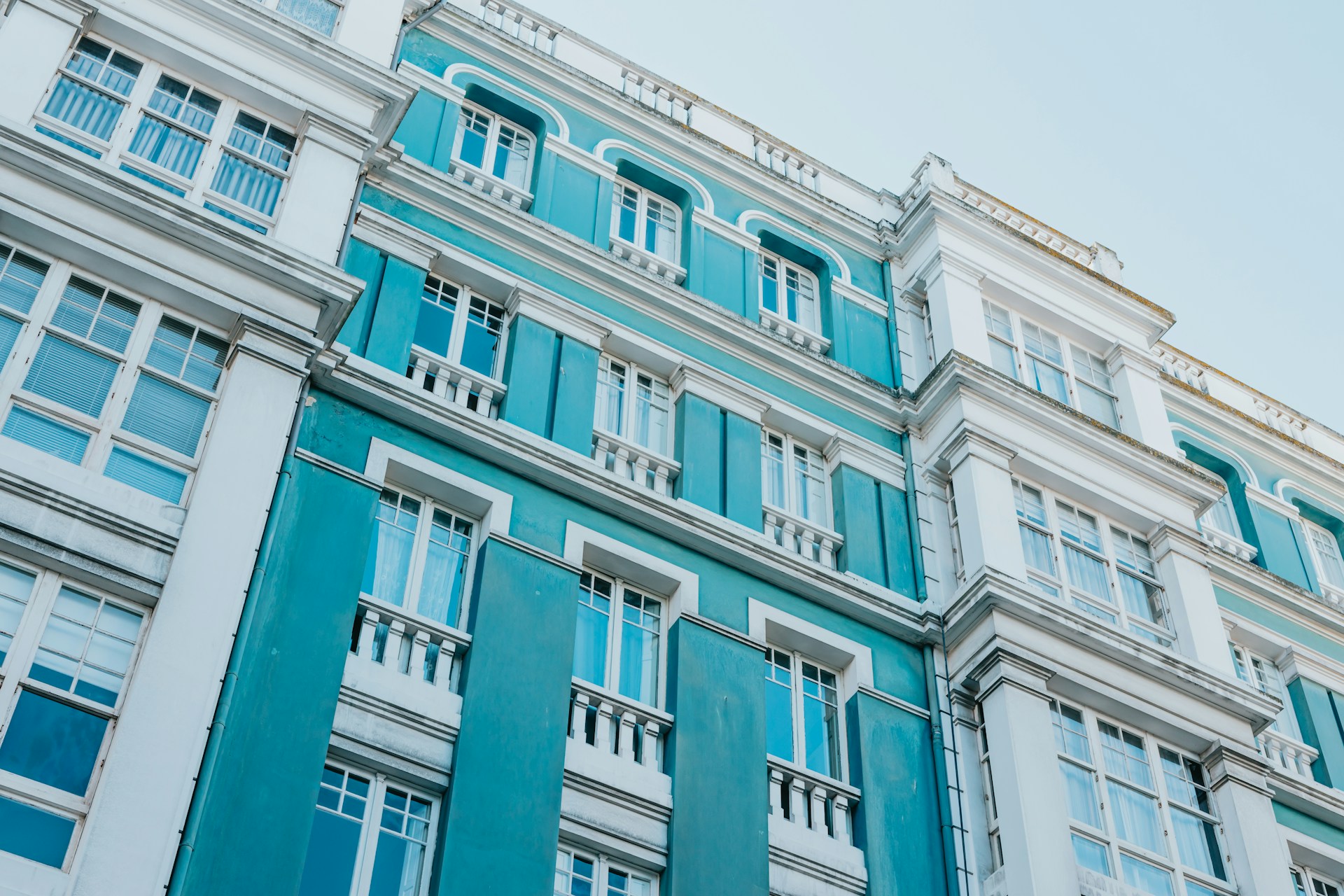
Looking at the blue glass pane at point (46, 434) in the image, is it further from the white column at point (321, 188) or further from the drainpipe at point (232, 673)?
the white column at point (321, 188)

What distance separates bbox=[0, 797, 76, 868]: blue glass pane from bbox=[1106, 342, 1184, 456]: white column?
16.5 meters

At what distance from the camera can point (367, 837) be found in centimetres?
1467

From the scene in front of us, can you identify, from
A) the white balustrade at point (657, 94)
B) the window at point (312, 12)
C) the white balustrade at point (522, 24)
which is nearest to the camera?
the window at point (312, 12)

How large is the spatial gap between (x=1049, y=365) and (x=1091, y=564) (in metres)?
3.90

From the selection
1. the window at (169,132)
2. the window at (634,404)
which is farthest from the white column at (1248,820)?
the window at (169,132)

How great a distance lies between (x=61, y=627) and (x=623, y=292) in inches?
392

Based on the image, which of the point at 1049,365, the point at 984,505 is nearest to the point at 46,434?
the point at 984,505

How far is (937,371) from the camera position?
2259 centimetres

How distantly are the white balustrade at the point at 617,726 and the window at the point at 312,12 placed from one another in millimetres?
9159

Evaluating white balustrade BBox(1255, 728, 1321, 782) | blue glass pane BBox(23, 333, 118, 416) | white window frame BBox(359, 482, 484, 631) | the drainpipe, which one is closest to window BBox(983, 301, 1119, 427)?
white balustrade BBox(1255, 728, 1321, 782)

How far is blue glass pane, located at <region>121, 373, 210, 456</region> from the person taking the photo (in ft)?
50.1

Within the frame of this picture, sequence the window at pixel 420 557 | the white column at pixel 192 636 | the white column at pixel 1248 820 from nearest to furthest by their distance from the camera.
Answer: the white column at pixel 192 636
the window at pixel 420 557
the white column at pixel 1248 820

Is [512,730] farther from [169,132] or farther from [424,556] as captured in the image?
[169,132]

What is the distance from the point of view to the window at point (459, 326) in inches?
779
